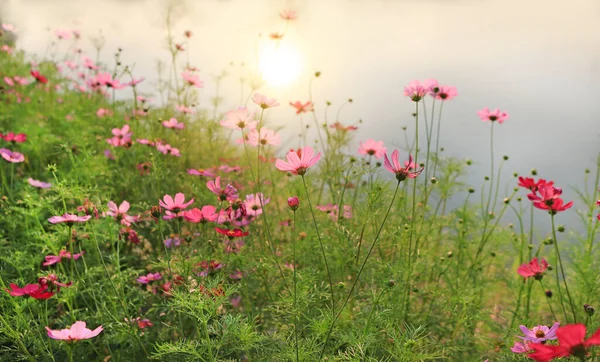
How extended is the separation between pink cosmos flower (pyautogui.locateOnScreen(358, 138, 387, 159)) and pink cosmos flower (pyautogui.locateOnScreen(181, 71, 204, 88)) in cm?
100

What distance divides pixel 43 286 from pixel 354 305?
2.57ft

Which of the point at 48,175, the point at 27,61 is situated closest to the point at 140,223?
the point at 48,175

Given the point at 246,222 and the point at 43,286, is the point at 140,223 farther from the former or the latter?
the point at 43,286

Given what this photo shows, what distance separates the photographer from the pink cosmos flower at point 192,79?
7.98 ft

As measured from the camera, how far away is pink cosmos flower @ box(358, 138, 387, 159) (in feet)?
5.93

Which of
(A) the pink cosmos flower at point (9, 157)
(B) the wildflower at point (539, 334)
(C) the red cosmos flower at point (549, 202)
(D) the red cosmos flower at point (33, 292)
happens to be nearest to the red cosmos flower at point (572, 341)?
(B) the wildflower at point (539, 334)

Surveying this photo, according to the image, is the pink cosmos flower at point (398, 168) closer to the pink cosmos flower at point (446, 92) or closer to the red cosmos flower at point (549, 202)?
the red cosmos flower at point (549, 202)

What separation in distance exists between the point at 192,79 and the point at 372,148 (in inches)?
41.1

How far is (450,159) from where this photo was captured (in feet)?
6.84

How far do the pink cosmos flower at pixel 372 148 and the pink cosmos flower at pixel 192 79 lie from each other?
100 cm

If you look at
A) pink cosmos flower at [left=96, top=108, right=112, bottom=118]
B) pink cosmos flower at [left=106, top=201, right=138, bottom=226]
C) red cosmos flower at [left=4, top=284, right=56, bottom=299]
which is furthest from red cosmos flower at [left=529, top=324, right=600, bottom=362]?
pink cosmos flower at [left=96, top=108, right=112, bottom=118]

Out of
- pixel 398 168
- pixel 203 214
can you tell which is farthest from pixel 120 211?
pixel 398 168

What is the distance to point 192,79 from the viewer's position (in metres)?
2.45

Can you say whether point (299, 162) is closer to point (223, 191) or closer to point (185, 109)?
point (223, 191)
